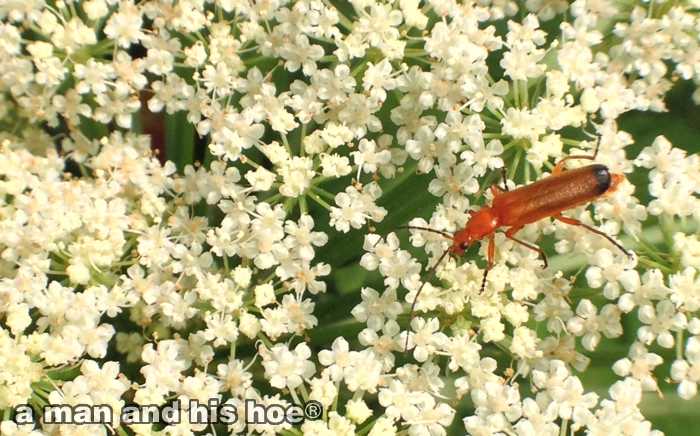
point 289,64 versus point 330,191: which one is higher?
point 289,64

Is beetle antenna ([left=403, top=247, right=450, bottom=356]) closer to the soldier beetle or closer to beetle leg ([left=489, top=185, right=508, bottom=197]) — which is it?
the soldier beetle

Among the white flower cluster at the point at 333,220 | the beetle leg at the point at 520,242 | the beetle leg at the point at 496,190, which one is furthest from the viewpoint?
the beetle leg at the point at 496,190

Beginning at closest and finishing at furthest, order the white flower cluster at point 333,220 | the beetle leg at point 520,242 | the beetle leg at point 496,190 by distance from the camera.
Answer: the white flower cluster at point 333,220
the beetle leg at point 520,242
the beetle leg at point 496,190

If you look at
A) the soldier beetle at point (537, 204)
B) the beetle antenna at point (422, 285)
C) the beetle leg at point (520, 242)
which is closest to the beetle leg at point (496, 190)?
the soldier beetle at point (537, 204)

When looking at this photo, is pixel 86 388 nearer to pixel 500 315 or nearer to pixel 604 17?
pixel 500 315

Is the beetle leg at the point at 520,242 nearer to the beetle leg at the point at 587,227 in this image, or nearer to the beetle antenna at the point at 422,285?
the beetle leg at the point at 587,227

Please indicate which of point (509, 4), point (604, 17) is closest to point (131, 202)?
point (509, 4)

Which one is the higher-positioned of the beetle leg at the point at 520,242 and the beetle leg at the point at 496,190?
the beetle leg at the point at 496,190
